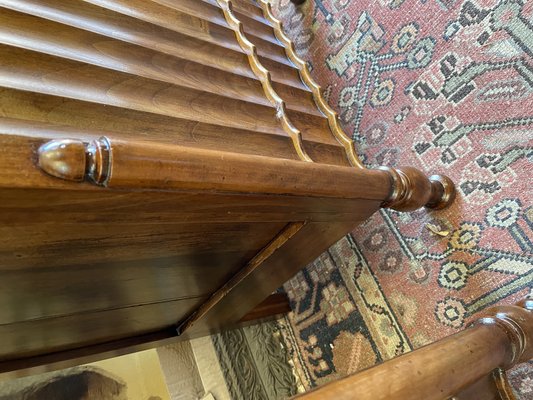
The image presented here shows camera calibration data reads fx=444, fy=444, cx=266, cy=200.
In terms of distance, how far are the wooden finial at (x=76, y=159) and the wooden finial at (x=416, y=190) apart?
685 millimetres

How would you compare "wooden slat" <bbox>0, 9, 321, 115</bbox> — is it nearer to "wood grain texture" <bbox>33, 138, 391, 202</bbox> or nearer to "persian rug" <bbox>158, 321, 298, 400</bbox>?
"wood grain texture" <bbox>33, 138, 391, 202</bbox>

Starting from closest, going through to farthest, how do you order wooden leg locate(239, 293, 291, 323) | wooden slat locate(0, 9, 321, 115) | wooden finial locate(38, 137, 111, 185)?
1. wooden finial locate(38, 137, 111, 185)
2. wooden slat locate(0, 9, 321, 115)
3. wooden leg locate(239, 293, 291, 323)

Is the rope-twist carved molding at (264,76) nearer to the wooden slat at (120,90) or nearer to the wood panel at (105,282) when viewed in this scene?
the wooden slat at (120,90)

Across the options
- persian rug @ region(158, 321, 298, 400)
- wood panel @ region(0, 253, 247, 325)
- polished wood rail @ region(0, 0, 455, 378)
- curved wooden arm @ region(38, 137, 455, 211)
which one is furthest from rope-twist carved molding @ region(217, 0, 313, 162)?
persian rug @ region(158, 321, 298, 400)

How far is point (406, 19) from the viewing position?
1.40 m

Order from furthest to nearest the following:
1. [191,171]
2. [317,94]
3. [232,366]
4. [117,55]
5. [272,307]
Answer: [272,307], [232,366], [317,94], [117,55], [191,171]

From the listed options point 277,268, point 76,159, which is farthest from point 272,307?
point 76,159

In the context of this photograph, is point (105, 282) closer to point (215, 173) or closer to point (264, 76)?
point (215, 173)

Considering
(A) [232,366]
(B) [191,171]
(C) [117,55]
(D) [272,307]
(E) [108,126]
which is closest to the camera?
(B) [191,171]

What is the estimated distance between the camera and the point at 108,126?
27.9 inches

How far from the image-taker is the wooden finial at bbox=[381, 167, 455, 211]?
1.03 metres

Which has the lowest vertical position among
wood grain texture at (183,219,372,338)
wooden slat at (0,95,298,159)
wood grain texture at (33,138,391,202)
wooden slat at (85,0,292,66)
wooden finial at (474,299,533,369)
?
wooden finial at (474,299,533,369)

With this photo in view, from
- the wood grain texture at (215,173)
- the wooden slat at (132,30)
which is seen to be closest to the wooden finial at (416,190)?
the wood grain texture at (215,173)

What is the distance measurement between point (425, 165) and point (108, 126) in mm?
944
